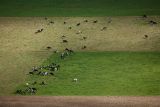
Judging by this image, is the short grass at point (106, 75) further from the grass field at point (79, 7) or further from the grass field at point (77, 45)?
the grass field at point (79, 7)

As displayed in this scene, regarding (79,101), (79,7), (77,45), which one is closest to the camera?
(79,101)

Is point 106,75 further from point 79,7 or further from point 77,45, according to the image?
point 79,7

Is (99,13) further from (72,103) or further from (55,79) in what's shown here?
(72,103)

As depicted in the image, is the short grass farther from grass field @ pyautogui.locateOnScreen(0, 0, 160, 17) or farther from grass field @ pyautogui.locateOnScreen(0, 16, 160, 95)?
grass field @ pyautogui.locateOnScreen(0, 0, 160, 17)

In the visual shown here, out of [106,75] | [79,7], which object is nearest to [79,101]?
[106,75]

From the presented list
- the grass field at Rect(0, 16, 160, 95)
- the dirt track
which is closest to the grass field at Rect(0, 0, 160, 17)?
the grass field at Rect(0, 16, 160, 95)

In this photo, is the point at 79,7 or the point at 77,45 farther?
the point at 79,7

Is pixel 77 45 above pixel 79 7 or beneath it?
beneath
